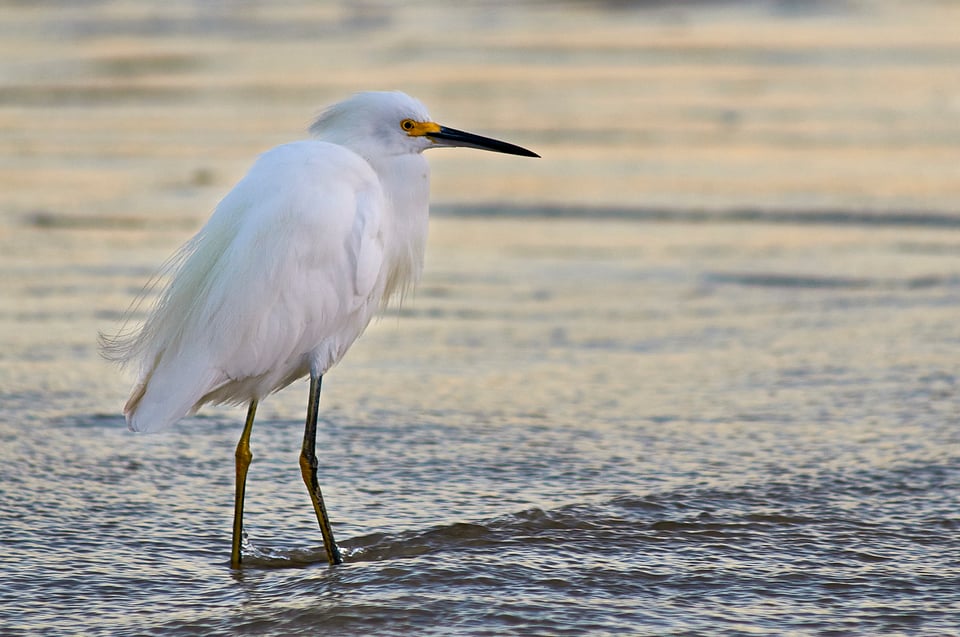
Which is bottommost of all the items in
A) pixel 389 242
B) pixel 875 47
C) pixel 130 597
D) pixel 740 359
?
pixel 130 597

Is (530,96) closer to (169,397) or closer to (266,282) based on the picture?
(266,282)

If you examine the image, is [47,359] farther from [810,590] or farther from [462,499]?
[810,590]

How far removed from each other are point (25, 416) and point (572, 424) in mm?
2007

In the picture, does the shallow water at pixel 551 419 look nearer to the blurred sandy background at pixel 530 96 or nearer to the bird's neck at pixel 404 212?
the blurred sandy background at pixel 530 96

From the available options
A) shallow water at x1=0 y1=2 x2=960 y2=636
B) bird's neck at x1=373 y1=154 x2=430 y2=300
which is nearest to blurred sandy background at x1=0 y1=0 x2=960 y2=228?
shallow water at x1=0 y1=2 x2=960 y2=636

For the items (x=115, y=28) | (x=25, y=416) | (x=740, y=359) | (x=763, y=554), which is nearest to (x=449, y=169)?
(x=740, y=359)

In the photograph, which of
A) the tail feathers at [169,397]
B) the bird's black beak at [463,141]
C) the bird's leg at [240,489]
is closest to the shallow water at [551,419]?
the bird's leg at [240,489]

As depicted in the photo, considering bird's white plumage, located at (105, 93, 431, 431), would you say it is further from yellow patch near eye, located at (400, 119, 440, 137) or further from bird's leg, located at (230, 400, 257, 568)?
bird's leg, located at (230, 400, 257, 568)

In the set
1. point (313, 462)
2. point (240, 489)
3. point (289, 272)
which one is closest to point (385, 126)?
point (289, 272)

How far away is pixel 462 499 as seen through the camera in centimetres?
482

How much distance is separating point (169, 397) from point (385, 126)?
1051 millimetres

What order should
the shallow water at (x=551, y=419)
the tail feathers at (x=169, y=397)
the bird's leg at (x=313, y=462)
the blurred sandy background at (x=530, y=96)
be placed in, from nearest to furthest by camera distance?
the shallow water at (x=551, y=419), the tail feathers at (x=169, y=397), the bird's leg at (x=313, y=462), the blurred sandy background at (x=530, y=96)

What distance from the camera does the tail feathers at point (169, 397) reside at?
4367mm

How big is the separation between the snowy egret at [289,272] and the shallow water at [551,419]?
1.32ft
